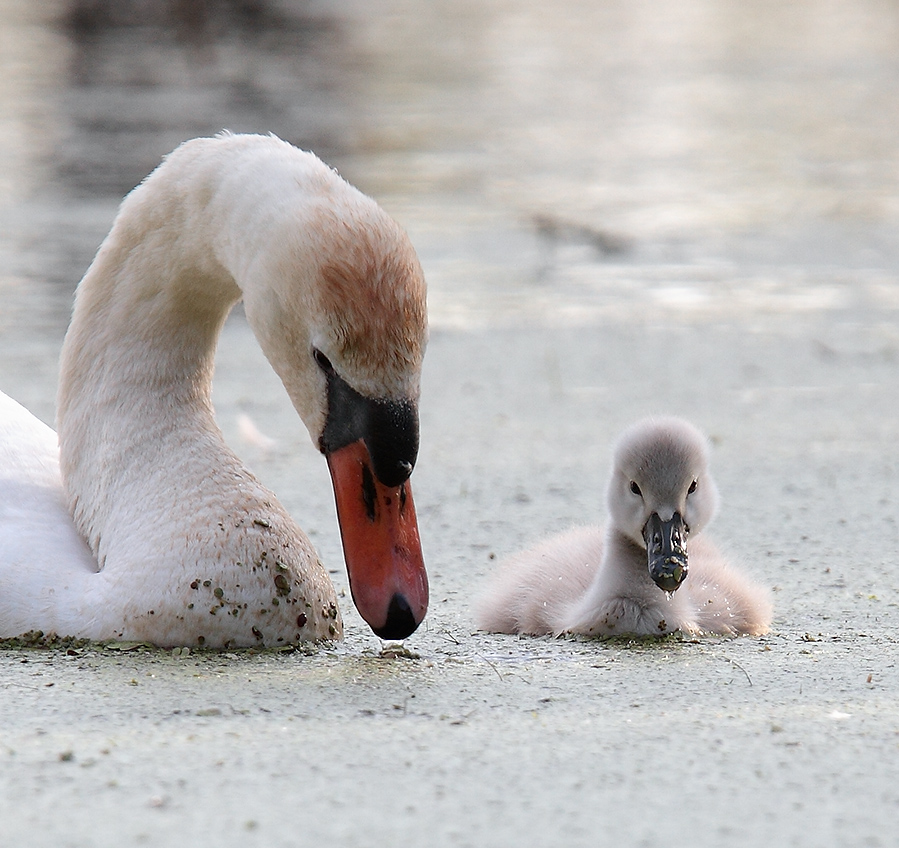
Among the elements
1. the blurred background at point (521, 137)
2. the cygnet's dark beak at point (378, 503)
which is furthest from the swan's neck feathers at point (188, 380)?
the blurred background at point (521, 137)

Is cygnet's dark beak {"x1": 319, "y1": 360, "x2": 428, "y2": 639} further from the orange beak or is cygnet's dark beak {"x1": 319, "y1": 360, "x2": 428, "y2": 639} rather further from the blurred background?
the blurred background

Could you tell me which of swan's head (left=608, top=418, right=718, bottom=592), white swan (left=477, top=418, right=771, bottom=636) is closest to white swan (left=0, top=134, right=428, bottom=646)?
white swan (left=477, top=418, right=771, bottom=636)

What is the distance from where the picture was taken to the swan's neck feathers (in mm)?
3041

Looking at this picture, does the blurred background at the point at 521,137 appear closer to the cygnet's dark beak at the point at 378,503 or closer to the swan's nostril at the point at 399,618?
the cygnet's dark beak at the point at 378,503

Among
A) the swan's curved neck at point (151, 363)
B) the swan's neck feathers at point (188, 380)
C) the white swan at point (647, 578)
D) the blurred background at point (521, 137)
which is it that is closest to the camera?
the swan's neck feathers at point (188, 380)

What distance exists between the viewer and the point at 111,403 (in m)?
3.54

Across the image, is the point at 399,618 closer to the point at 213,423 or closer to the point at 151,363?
the point at 213,423

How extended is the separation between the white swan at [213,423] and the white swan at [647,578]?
0.60 metres

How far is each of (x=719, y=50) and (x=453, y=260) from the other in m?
14.6

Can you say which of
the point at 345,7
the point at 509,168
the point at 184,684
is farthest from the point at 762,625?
the point at 345,7

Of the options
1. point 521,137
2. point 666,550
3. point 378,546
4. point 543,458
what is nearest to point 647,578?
point 666,550

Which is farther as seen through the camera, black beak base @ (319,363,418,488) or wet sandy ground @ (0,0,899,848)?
black beak base @ (319,363,418,488)

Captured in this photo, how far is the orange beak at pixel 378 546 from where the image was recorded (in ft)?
9.36

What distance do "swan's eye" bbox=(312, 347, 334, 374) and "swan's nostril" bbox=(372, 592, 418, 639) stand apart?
42 centimetres
